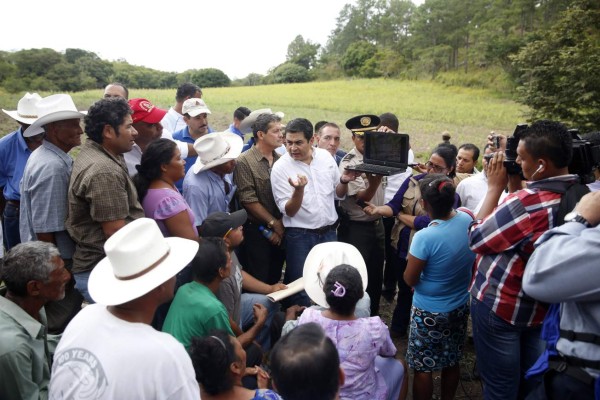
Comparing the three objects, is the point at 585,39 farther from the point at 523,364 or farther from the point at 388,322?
the point at 523,364

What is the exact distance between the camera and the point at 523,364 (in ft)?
8.95

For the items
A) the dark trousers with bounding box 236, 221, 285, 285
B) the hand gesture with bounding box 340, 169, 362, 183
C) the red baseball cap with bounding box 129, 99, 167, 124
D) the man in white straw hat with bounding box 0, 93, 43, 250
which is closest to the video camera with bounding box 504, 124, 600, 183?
the hand gesture with bounding box 340, 169, 362, 183

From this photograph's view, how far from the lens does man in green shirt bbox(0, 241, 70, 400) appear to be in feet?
6.91

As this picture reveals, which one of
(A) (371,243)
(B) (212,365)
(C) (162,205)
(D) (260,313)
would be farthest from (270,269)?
(B) (212,365)

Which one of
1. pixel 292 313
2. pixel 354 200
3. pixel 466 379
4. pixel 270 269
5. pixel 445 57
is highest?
pixel 445 57

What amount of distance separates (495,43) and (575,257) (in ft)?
151

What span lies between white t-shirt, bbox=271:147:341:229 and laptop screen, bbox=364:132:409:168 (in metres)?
0.50

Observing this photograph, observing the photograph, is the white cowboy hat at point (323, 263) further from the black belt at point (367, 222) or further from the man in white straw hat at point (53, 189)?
the man in white straw hat at point (53, 189)

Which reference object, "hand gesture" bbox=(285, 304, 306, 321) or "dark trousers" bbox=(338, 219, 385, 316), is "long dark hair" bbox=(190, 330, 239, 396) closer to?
"hand gesture" bbox=(285, 304, 306, 321)

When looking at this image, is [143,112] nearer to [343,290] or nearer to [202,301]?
[202,301]

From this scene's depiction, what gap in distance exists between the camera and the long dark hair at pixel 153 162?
128 inches

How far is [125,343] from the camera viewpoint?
174cm

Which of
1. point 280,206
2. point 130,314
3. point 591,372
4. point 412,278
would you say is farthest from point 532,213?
point 280,206

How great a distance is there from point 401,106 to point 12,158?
85.3 feet
